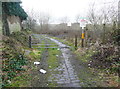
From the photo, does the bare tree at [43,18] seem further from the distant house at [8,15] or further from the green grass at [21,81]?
the green grass at [21,81]

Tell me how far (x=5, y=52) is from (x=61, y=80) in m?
3.03

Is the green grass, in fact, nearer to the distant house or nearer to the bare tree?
the distant house

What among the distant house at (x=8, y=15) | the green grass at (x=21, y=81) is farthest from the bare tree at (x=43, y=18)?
the green grass at (x=21, y=81)

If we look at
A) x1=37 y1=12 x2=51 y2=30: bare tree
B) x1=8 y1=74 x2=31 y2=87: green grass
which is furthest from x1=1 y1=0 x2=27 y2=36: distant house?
x1=37 y1=12 x2=51 y2=30: bare tree

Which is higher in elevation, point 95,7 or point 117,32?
point 95,7

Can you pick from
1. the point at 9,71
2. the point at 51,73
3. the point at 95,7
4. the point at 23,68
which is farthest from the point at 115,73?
the point at 95,7

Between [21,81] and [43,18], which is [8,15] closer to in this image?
[21,81]

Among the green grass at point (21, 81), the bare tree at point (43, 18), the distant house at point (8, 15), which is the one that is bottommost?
the green grass at point (21, 81)

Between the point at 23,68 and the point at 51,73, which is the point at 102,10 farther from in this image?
the point at 23,68

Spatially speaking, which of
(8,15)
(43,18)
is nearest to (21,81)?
(8,15)

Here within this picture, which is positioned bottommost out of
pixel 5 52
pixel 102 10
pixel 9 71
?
pixel 9 71

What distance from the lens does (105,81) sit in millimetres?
3564

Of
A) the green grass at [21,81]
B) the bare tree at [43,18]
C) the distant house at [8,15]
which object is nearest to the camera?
the green grass at [21,81]

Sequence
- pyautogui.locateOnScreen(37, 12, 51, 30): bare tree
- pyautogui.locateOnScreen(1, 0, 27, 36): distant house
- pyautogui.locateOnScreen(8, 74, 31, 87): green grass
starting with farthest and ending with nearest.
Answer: pyautogui.locateOnScreen(37, 12, 51, 30): bare tree, pyautogui.locateOnScreen(1, 0, 27, 36): distant house, pyautogui.locateOnScreen(8, 74, 31, 87): green grass
